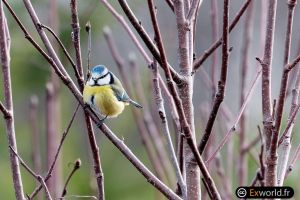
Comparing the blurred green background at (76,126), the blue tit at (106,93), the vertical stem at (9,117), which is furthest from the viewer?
the blurred green background at (76,126)

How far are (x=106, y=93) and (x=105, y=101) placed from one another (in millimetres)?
45

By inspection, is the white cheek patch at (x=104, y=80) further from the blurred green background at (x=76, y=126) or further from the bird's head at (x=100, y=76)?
the blurred green background at (x=76, y=126)

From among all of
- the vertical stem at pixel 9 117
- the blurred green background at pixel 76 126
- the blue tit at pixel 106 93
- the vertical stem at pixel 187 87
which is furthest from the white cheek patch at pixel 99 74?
the blurred green background at pixel 76 126

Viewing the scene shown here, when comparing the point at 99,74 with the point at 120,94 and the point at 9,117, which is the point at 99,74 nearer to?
the point at 120,94

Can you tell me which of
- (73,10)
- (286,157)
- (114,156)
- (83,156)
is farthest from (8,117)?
(83,156)

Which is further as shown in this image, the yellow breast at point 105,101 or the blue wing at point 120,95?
the blue wing at point 120,95

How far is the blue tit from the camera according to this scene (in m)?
2.03

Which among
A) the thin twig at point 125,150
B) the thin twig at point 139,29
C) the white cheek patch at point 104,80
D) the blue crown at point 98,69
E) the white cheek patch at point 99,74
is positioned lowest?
the thin twig at point 125,150

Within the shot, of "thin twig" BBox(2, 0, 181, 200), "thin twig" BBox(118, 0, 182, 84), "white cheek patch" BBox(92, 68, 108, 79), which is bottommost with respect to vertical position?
"thin twig" BBox(2, 0, 181, 200)

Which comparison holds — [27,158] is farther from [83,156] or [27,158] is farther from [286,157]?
[286,157]

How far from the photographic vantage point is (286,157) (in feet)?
4.37

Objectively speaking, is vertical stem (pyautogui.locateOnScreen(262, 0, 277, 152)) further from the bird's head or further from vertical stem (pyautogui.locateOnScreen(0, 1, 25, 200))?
the bird's head

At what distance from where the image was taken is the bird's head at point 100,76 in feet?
6.89

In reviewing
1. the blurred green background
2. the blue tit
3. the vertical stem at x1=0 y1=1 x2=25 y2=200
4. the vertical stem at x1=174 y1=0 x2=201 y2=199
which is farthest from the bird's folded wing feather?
the blurred green background
